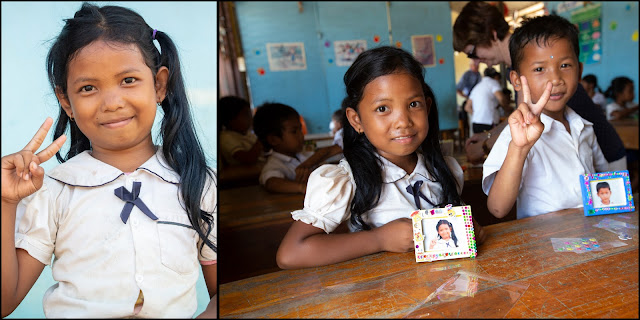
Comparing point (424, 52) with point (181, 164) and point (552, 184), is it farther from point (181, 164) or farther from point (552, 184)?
point (181, 164)

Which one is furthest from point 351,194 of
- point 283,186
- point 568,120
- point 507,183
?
point 283,186

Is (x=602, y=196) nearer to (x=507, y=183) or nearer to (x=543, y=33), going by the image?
(x=507, y=183)

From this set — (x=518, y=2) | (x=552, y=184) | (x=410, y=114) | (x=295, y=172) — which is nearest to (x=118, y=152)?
(x=410, y=114)

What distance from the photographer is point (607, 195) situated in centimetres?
111

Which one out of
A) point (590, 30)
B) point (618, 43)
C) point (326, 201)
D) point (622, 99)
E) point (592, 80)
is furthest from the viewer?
point (590, 30)

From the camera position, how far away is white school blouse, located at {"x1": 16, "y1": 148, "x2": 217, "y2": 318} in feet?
1.94

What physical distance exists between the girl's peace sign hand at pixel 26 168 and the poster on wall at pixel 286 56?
11.3ft

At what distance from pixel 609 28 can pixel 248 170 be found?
490cm

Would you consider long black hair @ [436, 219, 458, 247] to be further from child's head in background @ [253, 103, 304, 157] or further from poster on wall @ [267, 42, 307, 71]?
poster on wall @ [267, 42, 307, 71]

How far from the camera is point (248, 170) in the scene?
2736 mm

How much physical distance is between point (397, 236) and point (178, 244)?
434 millimetres

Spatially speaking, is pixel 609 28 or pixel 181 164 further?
pixel 609 28

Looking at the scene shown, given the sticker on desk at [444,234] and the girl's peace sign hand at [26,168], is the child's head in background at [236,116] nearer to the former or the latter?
the sticker on desk at [444,234]

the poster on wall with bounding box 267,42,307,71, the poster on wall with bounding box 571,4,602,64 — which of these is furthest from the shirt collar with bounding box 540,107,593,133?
the poster on wall with bounding box 571,4,602,64
